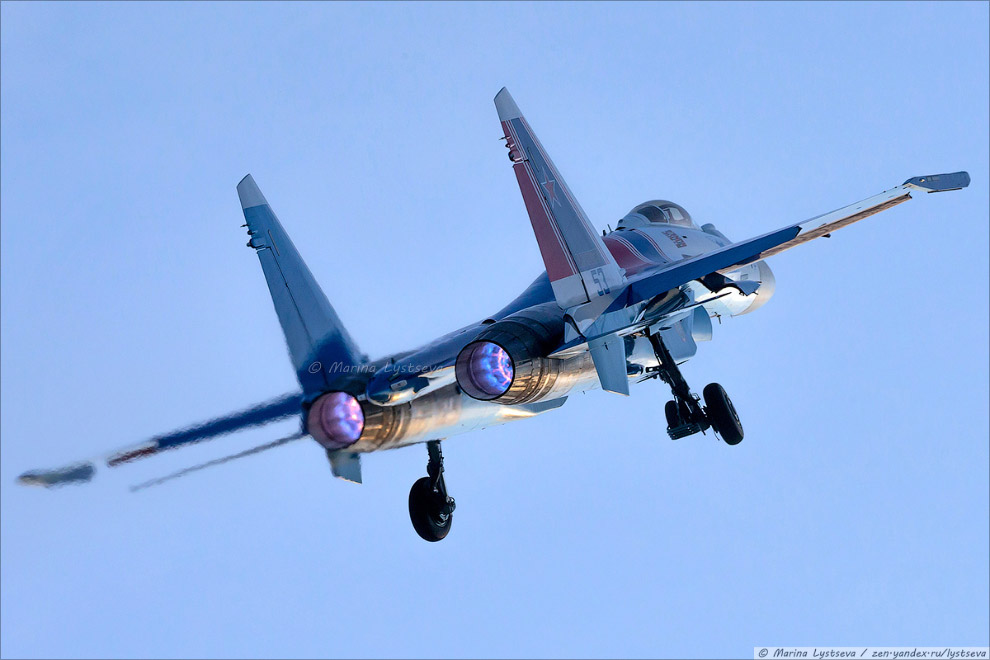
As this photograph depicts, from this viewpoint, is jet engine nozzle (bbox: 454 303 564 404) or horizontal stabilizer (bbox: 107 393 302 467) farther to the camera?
horizontal stabilizer (bbox: 107 393 302 467)

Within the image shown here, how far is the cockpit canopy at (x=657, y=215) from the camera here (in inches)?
776

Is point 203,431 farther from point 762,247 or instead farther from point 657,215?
point 657,215

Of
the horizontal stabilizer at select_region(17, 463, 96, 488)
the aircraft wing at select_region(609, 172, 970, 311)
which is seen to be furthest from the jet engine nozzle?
the horizontal stabilizer at select_region(17, 463, 96, 488)

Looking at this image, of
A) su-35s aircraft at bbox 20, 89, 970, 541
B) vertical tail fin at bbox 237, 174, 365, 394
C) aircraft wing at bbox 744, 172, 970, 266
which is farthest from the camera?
vertical tail fin at bbox 237, 174, 365, 394

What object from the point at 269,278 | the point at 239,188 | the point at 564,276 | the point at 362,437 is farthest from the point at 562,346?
the point at 239,188

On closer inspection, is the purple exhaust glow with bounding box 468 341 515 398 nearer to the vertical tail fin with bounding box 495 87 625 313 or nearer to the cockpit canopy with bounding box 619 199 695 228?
the vertical tail fin with bounding box 495 87 625 313

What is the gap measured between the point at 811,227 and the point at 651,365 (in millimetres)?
3403

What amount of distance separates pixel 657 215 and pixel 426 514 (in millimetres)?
6384

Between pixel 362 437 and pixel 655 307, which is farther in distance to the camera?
pixel 655 307

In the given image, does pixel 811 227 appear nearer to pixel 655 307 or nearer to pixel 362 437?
pixel 655 307

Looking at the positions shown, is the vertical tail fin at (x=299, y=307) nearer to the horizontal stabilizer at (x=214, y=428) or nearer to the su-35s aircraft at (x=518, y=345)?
the su-35s aircraft at (x=518, y=345)

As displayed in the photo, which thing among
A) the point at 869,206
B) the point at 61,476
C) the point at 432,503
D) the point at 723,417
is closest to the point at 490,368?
the point at 723,417

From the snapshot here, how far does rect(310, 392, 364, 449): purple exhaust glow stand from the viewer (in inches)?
548

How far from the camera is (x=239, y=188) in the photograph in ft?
54.6
